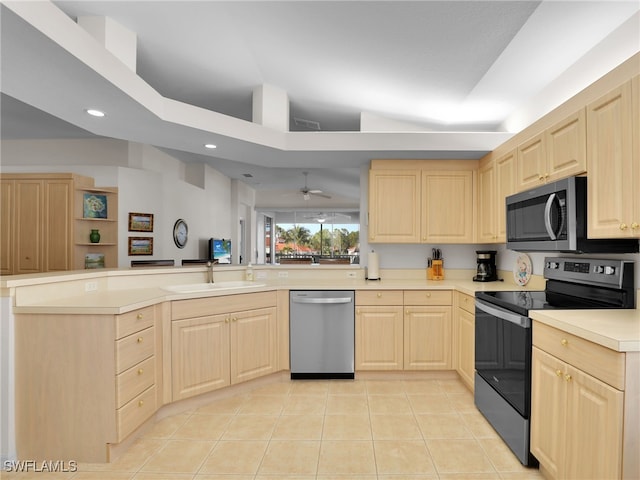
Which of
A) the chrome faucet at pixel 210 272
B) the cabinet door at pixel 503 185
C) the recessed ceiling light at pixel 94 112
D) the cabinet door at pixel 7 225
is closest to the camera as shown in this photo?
the recessed ceiling light at pixel 94 112

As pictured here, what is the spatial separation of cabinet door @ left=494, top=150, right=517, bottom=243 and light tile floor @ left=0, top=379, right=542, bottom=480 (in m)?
1.39

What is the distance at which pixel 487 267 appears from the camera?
11.3ft

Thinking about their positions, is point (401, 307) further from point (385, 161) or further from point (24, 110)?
point (24, 110)

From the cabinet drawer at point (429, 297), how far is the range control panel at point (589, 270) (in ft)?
2.89

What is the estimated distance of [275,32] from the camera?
7.68 feet

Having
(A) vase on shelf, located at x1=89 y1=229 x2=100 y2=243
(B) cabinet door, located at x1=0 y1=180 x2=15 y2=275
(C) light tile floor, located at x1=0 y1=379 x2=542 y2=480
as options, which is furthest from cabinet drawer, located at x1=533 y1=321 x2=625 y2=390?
(B) cabinet door, located at x1=0 y1=180 x2=15 y2=275

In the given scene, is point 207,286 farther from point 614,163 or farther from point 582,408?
point 614,163

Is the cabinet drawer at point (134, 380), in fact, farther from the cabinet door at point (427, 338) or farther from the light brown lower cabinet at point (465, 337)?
the light brown lower cabinet at point (465, 337)

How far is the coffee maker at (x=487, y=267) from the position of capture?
11.3ft

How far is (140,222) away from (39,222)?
1.15m

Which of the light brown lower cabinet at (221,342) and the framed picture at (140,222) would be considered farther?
the framed picture at (140,222)

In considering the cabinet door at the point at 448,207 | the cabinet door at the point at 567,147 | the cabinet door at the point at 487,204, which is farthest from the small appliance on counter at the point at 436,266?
the cabinet door at the point at 567,147

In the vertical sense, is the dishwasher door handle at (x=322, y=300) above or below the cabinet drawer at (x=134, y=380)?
above

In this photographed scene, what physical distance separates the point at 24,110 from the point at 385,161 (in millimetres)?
4092
